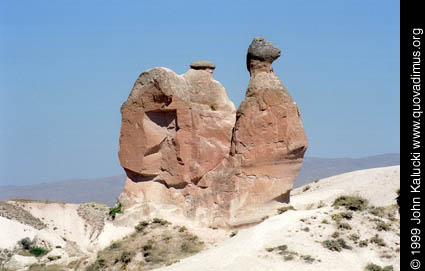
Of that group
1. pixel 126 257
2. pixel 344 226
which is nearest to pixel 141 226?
pixel 126 257

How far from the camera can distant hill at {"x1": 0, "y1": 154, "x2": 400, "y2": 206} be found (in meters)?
146

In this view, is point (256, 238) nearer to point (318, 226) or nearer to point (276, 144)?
point (318, 226)

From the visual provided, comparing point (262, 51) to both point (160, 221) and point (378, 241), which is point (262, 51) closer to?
point (160, 221)

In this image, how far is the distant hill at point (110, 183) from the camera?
480 ft

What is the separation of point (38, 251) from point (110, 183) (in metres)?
123

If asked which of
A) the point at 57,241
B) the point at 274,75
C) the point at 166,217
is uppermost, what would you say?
the point at 274,75

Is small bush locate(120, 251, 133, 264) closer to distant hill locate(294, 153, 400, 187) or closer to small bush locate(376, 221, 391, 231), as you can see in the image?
small bush locate(376, 221, 391, 231)

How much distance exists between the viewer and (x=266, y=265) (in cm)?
2219

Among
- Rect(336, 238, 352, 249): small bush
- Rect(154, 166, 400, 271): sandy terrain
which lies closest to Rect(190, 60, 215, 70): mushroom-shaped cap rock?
Rect(154, 166, 400, 271): sandy terrain

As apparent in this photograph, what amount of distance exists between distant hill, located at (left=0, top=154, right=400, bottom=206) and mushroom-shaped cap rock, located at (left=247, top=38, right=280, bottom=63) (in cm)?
10798
